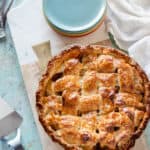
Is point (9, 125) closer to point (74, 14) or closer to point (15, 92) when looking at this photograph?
point (15, 92)

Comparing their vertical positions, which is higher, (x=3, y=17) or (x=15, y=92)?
(x=3, y=17)

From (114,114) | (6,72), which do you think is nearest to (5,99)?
(6,72)

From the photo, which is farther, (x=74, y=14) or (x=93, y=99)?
(x=74, y=14)

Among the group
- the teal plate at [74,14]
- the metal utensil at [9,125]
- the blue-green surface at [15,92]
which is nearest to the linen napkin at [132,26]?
the teal plate at [74,14]

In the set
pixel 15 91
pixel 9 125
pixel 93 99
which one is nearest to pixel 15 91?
pixel 15 91

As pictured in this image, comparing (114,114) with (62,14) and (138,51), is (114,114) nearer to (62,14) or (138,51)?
(138,51)

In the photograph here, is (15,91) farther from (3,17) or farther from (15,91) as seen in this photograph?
(3,17)

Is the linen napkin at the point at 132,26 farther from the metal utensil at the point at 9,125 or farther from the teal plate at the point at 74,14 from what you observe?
the metal utensil at the point at 9,125
